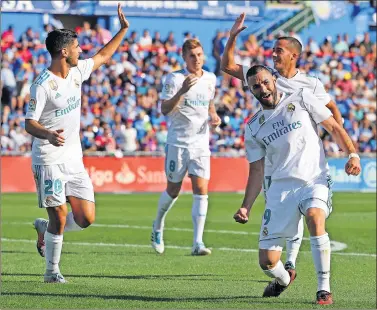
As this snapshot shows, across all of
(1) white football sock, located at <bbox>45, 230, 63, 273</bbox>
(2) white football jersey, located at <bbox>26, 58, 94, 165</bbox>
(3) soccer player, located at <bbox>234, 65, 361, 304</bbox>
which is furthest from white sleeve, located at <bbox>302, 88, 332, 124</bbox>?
(1) white football sock, located at <bbox>45, 230, 63, 273</bbox>

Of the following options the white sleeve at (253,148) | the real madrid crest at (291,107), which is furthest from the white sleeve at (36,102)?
the real madrid crest at (291,107)

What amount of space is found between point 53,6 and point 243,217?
2587 cm

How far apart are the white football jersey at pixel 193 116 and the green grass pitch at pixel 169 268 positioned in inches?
59.6

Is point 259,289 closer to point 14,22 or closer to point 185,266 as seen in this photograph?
point 185,266

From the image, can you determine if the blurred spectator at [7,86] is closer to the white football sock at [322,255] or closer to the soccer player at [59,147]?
the soccer player at [59,147]

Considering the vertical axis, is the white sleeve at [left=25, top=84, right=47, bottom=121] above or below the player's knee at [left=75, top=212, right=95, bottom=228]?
above

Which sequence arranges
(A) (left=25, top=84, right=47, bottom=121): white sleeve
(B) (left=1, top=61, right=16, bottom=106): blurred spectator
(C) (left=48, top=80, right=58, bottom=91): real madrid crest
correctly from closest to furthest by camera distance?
1. (A) (left=25, top=84, right=47, bottom=121): white sleeve
2. (C) (left=48, top=80, right=58, bottom=91): real madrid crest
3. (B) (left=1, top=61, right=16, bottom=106): blurred spectator

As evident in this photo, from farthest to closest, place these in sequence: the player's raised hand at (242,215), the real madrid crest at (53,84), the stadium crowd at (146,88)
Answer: the stadium crowd at (146,88), the real madrid crest at (53,84), the player's raised hand at (242,215)

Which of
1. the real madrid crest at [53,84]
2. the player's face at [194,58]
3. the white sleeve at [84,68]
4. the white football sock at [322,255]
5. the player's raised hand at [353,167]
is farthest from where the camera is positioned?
the player's face at [194,58]

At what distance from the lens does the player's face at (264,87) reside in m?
8.51

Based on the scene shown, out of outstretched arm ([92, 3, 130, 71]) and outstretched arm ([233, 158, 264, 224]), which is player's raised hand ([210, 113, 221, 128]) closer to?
outstretched arm ([92, 3, 130, 71])

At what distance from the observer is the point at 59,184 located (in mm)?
10078

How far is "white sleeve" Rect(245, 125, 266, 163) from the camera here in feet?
29.6

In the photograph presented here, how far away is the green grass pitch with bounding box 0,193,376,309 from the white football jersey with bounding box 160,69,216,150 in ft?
4.97
